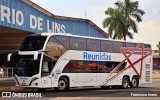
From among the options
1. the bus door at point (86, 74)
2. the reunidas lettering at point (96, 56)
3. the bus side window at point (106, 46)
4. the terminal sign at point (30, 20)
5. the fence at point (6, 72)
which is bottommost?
the fence at point (6, 72)

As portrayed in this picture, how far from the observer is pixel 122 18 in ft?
188

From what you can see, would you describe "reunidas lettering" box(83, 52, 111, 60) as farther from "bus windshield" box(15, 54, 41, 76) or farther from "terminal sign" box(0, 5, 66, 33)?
"terminal sign" box(0, 5, 66, 33)

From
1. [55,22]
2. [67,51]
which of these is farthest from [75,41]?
[55,22]

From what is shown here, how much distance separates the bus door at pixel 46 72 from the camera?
20516 mm

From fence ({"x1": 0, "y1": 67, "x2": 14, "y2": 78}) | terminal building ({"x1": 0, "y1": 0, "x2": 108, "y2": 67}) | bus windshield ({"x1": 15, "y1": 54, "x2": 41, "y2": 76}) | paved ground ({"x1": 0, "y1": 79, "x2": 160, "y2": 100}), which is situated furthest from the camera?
fence ({"x1": 0, "y1": 67, "x2": 14, "y2": 78})

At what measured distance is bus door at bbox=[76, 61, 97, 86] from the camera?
74.6 feet

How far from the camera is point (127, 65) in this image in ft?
85.7

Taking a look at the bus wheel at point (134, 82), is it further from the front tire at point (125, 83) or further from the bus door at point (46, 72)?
the bus door at point (46, 72)

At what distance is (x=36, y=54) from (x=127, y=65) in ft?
26.6

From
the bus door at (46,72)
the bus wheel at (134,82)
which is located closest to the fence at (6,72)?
the bus wheel at (134,82)

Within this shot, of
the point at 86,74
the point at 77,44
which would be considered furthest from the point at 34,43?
the point at 86,74

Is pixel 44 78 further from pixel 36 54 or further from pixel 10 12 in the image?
pixel 10 12

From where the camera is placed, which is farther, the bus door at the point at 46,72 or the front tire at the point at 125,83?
the front tire at the point at 125,83

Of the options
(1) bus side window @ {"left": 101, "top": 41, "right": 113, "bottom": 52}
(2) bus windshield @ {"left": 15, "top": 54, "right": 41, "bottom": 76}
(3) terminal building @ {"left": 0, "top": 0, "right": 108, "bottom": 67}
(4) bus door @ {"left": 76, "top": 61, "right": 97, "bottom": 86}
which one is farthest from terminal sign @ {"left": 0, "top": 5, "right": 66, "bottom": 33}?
(1) bus side window @ {"left": 101, "top": 41, "right": 113, "bottom": 52}
